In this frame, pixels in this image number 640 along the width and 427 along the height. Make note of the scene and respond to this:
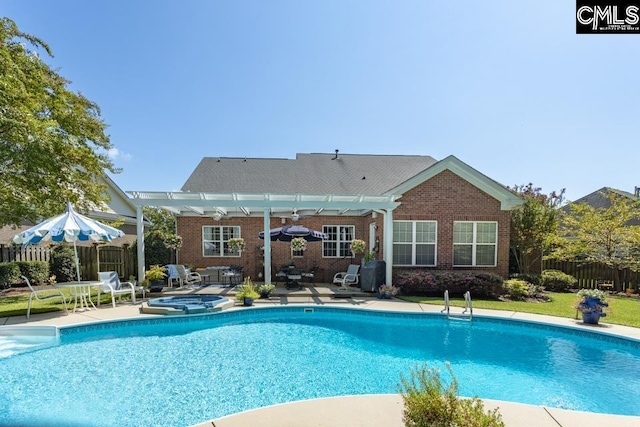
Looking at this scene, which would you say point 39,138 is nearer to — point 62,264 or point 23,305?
point 23,305

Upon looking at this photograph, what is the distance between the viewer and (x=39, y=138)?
9.17 metres

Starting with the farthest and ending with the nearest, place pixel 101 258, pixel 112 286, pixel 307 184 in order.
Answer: pixel 307 184
pixel 101 258
pixel 112 286

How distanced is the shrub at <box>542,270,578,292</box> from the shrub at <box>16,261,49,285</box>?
2339 cm

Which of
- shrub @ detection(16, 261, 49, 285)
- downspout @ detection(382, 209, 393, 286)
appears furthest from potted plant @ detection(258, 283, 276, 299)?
shrub @ detection(16, 261, 49, 285)

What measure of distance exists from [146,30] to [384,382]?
13.4 metres

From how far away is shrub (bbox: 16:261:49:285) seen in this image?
1359 cm

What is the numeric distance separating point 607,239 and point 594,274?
1889 mm

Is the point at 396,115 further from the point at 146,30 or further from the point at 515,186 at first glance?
the point at 146,30

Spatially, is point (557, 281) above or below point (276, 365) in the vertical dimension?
below

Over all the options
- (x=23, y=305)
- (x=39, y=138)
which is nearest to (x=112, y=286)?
(x=23, y=305)

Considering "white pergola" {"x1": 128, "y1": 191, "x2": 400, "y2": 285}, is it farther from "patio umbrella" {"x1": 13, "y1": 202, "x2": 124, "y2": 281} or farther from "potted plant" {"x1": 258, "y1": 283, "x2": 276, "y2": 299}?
"patio umbrella" {"x1": 13, "y1": 202, "x2": 124, "y2": 281}

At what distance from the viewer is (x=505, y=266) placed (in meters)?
13.8

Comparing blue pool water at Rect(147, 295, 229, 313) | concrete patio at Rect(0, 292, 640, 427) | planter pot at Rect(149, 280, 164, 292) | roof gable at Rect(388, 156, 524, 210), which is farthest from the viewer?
roof gable at Rect(388, 156, 524, 210)

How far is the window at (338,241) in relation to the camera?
1695 centimetres
